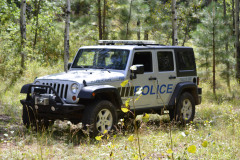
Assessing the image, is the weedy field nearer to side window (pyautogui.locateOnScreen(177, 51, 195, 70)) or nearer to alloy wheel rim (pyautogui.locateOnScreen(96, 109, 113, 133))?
alloy wheel rim (pyautogui.locateOnScreen(96, 109, 113, 133))

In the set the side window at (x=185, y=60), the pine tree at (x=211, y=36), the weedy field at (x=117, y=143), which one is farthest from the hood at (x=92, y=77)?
the pine tree at (x=211, y=36)

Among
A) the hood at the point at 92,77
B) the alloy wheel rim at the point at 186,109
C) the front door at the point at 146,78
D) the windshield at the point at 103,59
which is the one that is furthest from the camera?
the alloy wheel rim at the point at 186,109

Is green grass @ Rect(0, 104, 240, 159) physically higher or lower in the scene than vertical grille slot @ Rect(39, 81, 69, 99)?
lower

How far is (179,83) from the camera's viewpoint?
281 inches

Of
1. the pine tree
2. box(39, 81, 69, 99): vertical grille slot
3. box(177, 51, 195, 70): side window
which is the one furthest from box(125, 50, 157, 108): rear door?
the pine tree

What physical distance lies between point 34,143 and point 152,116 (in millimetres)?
3945

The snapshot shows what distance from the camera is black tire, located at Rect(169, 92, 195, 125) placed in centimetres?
701

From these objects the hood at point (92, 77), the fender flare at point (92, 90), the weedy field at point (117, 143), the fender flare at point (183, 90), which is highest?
the hood at point (92, 77)

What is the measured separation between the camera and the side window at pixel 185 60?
7273 millimetres

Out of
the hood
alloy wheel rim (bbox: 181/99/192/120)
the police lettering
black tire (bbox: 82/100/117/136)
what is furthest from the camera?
alloy wheel rim (bbox: 181/99/192/120)

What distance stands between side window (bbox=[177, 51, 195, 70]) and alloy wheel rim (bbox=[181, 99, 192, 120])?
2.73ft

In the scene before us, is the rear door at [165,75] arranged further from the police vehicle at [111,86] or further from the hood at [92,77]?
the hood at [92,77]

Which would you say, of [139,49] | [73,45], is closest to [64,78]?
[139,49]

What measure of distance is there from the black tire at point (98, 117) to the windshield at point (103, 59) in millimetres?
985
